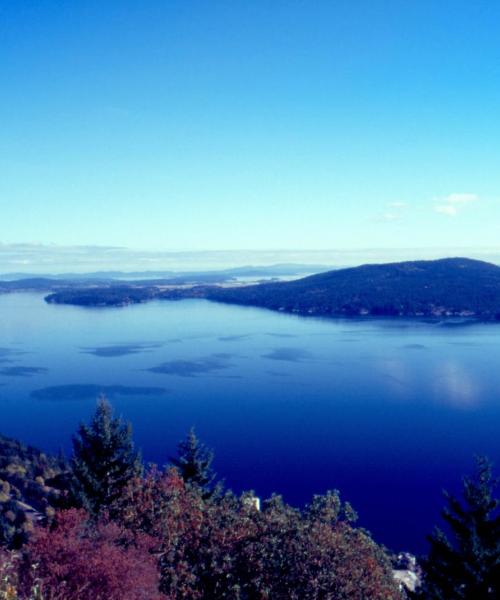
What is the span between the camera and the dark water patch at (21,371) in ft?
153

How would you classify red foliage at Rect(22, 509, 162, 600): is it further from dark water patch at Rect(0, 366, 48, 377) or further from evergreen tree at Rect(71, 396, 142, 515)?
dark water patch at Rect(0, 366, 48, 377)

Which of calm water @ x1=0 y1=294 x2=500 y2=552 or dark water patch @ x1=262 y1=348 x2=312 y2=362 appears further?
dark water patch @ x1=262 y1=348 x2=312 y2=362

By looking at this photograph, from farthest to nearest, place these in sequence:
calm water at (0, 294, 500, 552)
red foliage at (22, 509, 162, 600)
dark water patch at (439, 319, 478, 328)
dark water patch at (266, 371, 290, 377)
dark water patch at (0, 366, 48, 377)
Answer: dark water patch at (439, 319, 478, 328), dark water patch at (0, 366, 48, 377), dark water patch at (266, 371, 290, 377), calm water at (0, 294, 500, 552), red foliage at (22, 509, 162, 600)


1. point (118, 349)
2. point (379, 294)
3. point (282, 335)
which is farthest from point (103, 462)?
point (379, 294)

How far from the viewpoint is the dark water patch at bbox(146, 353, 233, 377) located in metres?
47.4

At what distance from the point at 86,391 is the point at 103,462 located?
28.7 meters

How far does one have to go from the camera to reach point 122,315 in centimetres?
9125

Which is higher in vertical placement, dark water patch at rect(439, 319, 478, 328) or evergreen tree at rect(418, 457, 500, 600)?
evergreen tree at rect(418, 457, 500, 600)

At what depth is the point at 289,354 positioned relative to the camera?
183ft

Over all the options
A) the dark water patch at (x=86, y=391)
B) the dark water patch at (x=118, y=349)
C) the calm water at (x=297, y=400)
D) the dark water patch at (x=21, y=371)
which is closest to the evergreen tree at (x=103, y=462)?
the calm water at (x=297, y=400)

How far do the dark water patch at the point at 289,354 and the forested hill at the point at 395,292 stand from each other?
36.6 meters

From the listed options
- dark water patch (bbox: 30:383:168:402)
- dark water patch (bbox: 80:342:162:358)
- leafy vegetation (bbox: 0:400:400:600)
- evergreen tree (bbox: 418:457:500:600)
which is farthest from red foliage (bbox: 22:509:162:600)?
dark water patch (bbox: 80:342:162:358)

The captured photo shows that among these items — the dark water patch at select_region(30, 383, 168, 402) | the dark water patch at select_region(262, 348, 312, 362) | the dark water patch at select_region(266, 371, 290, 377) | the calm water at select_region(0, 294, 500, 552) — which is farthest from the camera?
the dark water patch at select_region(262, 348, 312, 362)

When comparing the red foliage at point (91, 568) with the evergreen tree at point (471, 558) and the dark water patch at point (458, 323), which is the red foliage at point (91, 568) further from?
the dark water patch at point (458, 323)
